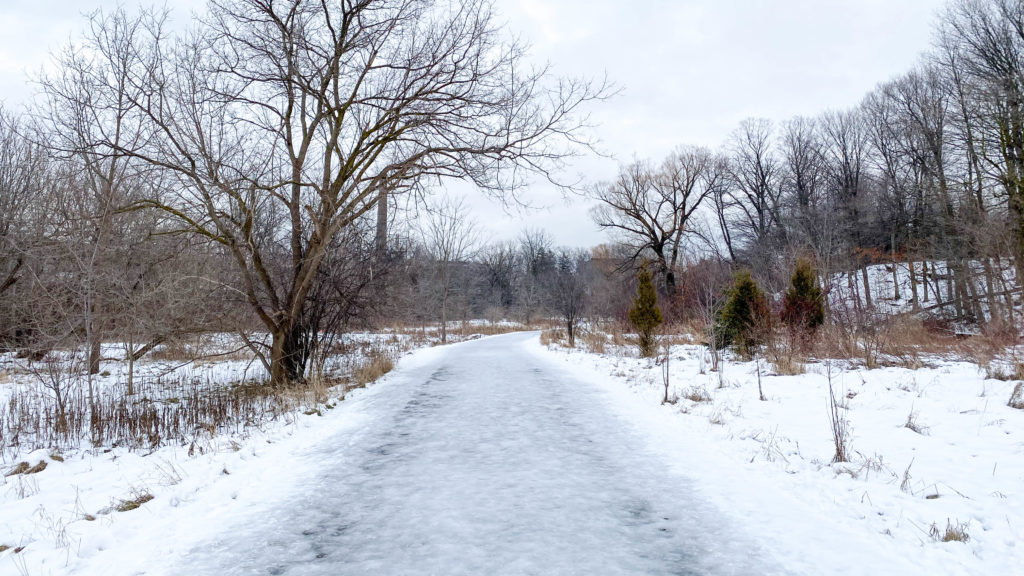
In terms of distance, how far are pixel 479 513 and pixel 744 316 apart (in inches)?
512

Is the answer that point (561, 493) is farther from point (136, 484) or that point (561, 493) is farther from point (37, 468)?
point (37, 468)

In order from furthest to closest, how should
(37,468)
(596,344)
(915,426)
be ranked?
(596,344) < (37,468) < (915,426)

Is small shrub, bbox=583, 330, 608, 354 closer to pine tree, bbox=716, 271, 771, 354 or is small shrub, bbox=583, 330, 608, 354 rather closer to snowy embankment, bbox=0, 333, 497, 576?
pine tree, bbox=716, 271, 771, 354

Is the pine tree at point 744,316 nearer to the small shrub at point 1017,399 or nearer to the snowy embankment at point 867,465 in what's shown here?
the snowy embankment at point 867,465

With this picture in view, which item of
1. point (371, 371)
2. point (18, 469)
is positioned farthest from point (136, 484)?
point (371, 371)

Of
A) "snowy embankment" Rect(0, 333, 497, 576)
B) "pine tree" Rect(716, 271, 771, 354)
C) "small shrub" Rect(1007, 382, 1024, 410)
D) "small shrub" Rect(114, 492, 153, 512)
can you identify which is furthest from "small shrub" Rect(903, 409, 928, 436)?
"pine tree" Rect(716, 271, 771, 354)

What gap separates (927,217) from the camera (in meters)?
28.3

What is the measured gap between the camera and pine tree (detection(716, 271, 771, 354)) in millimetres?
13758

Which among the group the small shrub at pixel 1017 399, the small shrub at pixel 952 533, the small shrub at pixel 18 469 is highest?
the small shrub at pixel 1017 399

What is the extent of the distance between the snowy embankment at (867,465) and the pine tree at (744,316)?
4526mm

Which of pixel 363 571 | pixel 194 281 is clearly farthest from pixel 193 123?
pixel 363 571

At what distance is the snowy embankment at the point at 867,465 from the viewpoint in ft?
10.2

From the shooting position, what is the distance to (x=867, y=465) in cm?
439

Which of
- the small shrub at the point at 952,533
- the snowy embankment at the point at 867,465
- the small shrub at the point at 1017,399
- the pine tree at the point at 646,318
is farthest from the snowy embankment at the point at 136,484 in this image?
the pine tree at the point at 646,318
